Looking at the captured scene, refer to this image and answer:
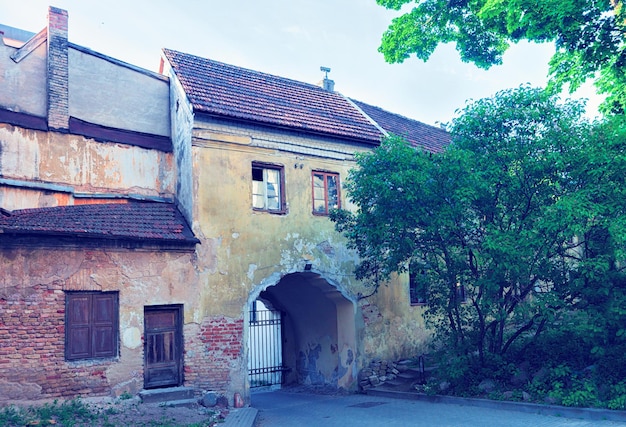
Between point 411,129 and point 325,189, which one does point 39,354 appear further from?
point 411,129

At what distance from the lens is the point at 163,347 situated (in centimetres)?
1230

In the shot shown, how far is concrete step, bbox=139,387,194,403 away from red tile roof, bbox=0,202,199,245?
3099 millimetres

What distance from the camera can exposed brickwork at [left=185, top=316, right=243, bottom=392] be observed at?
12.4 m

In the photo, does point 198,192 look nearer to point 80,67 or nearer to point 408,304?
point 80,67

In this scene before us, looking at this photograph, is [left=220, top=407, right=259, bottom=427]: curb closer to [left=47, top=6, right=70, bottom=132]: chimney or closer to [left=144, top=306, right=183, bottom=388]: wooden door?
[left=144, top=306, right=183, bottom=388]: wooden door

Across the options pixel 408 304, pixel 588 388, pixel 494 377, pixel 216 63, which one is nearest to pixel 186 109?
pixel 216 63

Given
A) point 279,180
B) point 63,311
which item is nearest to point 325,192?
point 279,180

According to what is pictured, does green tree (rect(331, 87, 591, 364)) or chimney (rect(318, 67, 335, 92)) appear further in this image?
chimney (rect(318, 67, 335, 92))

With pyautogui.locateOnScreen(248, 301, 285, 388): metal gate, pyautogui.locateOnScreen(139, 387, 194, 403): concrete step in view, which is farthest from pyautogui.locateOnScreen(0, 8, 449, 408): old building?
pyautogui.locateOnScreen(248, 301, 285, 388): metal gate

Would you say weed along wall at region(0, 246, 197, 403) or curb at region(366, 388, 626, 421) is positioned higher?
weed along wall at region(0, 246, 197, 403)

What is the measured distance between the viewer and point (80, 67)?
13.8 meters

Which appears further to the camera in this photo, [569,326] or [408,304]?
[408,304]

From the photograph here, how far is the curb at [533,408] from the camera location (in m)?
9.84

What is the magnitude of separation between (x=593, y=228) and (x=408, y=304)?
6.17 metres
